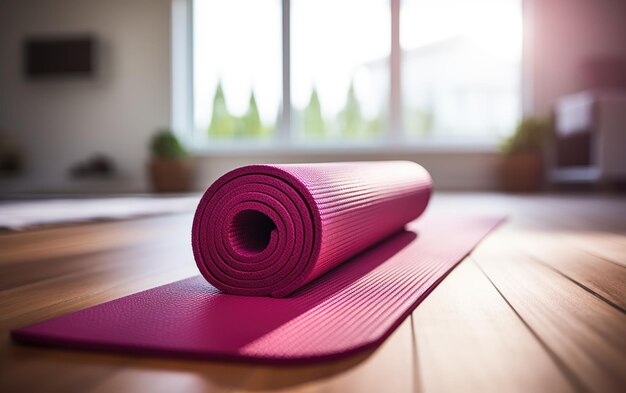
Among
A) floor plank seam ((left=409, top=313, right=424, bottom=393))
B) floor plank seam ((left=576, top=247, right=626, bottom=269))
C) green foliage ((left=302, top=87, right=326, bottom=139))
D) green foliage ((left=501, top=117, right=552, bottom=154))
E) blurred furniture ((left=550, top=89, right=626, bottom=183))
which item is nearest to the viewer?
floor plank seam ((left=409, top=313, right=424, bottom=393))

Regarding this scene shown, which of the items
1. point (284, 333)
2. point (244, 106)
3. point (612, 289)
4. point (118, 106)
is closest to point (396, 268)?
point (612, 289)

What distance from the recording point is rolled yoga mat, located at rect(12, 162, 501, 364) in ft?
2.48

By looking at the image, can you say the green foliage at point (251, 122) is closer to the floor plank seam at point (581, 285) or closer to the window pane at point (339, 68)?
the window pane at point (339, 68)

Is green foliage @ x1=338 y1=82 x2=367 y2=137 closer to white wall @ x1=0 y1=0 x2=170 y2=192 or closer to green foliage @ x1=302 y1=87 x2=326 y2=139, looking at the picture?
green foliage @ x1=302 y1=87 x2=326 y2=139

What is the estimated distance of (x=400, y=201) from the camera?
1.76 meters

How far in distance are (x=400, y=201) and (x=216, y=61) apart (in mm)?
5129

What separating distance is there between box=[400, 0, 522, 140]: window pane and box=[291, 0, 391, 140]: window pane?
0.27 m

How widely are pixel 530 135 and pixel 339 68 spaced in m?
2.01

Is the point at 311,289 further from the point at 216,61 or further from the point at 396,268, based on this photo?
the point at 216,61

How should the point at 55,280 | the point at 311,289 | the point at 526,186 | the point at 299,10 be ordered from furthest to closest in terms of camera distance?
the point at 299,10 < the point at 526,186 < the point at 55,280 < the point at 311,289

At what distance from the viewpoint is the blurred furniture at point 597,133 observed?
4.73 metres

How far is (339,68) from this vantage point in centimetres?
633

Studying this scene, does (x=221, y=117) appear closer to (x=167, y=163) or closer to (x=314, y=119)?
(x=167, y=163)

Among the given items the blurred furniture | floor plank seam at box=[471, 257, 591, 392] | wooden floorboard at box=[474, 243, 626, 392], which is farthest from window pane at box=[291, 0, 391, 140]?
floor plank seam at box=[471, 257, 591, 392]
